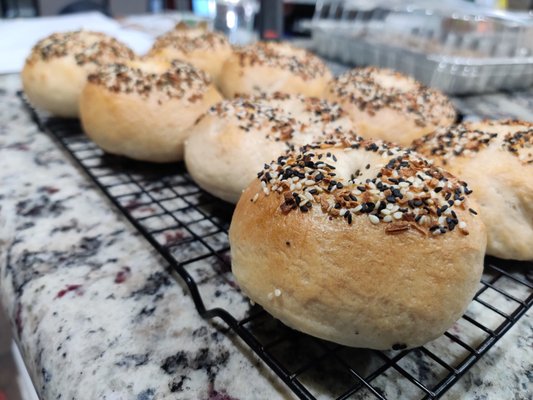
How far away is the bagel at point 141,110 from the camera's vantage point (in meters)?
→ 1.57

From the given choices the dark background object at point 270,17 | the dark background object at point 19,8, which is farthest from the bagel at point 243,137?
the dark background object at point 19,8

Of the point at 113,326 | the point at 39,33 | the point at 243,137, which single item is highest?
the point at 243,137

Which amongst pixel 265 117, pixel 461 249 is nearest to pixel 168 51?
pixel 265 117

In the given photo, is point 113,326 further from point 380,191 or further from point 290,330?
point 380,191

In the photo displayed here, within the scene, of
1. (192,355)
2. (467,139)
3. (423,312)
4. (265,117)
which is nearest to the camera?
(423,312)

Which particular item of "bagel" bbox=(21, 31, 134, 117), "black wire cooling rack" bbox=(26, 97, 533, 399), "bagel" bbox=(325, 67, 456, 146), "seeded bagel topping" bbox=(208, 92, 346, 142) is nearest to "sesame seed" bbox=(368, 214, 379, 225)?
"black wire cooling rack" bbox=(26, 97, 533, 399)

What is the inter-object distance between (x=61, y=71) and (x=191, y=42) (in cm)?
76

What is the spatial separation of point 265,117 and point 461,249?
783 mm

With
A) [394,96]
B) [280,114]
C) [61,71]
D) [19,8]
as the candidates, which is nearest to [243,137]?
[280,114]

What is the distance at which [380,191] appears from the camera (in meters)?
0.89

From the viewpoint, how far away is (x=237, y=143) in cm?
135

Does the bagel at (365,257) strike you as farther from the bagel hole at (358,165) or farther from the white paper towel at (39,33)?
the white paper towel at (39,33)

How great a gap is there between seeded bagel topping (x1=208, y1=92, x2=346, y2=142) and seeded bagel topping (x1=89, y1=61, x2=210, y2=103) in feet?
0.72

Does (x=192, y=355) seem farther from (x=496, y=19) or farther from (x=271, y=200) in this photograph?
(x=496, y=19)
